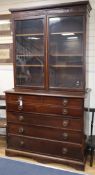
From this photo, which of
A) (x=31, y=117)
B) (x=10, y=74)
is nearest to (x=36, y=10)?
(x=10, y=74)

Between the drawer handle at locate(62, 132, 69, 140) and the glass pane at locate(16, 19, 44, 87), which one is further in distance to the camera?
the glass pane at locate(16, 19, 44, 87)

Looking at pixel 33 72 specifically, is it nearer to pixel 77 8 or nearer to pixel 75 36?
pixel 75 36

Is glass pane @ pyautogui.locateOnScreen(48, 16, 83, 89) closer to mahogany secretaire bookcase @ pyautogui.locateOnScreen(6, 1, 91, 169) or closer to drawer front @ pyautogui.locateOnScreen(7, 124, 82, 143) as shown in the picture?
mahogany secretaire bookcase @ pyautogui.locateOnScreen(6, 1, 91, 169)

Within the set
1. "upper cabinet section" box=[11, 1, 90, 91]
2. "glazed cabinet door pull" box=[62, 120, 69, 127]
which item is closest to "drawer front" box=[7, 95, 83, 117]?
"glazed cabinet door pull" box=[62, 120, 69, 127]

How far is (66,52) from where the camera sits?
3.14 meters

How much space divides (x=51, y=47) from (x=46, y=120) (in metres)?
1.04

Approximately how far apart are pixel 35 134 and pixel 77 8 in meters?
1.84

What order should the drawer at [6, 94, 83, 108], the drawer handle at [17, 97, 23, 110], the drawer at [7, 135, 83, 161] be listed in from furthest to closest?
1. the drawer handle at [17, 97, 23, 110]
2. the drawer at [7, 135, 83, 161]
3. the drawer at [6, 94, 83, 108]

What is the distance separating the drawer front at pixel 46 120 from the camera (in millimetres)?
2906

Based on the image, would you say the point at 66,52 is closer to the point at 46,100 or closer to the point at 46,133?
the point at 46,100

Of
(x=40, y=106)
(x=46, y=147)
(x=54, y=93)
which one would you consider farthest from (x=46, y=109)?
(x=46, y=147)

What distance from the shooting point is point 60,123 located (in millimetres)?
2980

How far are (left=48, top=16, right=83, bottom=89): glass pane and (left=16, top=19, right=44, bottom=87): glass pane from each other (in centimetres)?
17

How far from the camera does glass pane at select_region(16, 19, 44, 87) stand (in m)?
3.21
